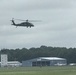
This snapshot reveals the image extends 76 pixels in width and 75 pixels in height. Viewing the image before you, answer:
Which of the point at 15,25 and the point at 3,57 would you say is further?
the point at 3,57

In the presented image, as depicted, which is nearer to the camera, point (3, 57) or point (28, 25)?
point (28, 25)

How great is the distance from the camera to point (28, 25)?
377ft

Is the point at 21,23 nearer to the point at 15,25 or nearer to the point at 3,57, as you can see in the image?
the point at 15,25

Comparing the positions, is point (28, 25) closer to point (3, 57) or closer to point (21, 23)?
point (21, 23)

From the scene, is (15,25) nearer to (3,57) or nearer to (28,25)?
(28,25)

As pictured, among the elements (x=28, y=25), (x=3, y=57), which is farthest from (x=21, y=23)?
(x=3, y=57)

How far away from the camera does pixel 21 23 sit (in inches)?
4557

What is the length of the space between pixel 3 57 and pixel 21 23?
84399 millimetres

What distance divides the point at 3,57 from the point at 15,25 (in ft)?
272

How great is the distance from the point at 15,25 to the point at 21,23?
6.39 feet

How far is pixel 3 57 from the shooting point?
19875 cm

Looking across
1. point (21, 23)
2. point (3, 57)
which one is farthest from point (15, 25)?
point (3, 57)

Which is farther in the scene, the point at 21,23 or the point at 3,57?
the point at 3,57
